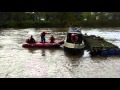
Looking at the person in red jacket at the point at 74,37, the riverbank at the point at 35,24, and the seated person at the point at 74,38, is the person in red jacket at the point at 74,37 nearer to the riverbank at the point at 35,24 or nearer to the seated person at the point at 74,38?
the seated person at the point at 74,38

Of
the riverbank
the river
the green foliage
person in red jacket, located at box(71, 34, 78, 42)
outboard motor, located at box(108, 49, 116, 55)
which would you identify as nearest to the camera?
the river

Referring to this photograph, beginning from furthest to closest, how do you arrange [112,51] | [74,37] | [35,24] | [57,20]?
[57,20], [35,24], [74,37], [112,51]

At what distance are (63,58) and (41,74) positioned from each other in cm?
458

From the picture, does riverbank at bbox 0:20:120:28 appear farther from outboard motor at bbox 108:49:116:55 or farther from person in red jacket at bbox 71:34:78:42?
outboard motor at bbox 108:49:116:55

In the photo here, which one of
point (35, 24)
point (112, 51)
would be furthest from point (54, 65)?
point (35, 24)

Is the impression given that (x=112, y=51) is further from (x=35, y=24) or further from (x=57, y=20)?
(x=57, y=20)

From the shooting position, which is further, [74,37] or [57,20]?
[57,20]

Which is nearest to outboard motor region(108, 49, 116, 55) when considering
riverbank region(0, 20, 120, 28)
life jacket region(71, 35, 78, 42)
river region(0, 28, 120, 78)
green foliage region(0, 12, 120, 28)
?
river region(0, 28, 120, 78)

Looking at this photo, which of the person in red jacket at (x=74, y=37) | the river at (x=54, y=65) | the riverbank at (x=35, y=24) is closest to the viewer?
the river at (x=54, y=65)

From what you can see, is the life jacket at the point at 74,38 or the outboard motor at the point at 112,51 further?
the life jacket at the point at 74,38

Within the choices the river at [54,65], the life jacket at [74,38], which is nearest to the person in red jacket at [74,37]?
the life jacket at [74,38]

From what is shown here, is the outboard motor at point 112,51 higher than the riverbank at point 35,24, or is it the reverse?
the riverbank at point 35,24

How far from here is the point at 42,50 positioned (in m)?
19.5

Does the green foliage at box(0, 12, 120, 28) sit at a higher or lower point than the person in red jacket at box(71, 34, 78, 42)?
higher
